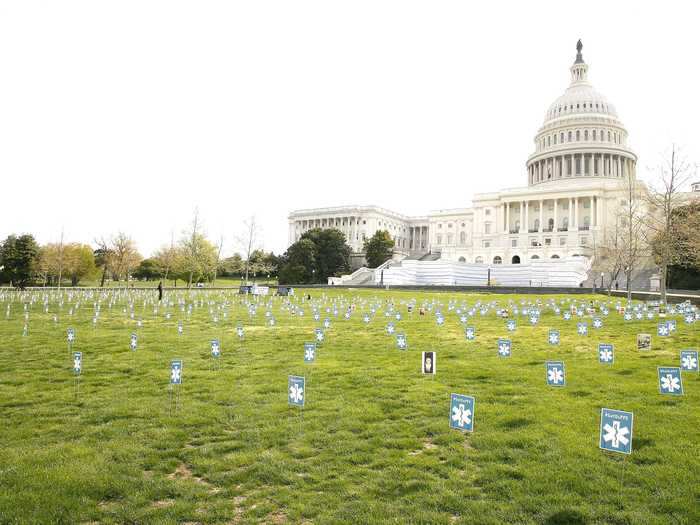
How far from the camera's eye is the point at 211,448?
7.32 meters

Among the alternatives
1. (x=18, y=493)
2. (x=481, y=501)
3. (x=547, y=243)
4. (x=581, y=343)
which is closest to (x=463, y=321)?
(x=581, y=343)

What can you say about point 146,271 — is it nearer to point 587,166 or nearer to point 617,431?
point 587,166

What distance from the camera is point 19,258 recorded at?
2916 inches

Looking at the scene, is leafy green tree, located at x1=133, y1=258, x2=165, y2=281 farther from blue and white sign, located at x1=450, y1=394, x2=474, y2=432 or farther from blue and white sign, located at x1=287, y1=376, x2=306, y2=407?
blue and white sign, located at x1=450, y1=394, x2=474, y2=432

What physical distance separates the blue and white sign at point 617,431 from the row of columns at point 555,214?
3614 inches

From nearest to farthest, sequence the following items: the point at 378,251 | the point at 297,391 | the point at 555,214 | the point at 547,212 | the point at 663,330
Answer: the point at 297,391
the point at 663,330
the point at 555,214
the point at 547,212
the point at 378,251

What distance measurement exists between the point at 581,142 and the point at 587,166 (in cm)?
496

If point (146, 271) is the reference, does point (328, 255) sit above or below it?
above

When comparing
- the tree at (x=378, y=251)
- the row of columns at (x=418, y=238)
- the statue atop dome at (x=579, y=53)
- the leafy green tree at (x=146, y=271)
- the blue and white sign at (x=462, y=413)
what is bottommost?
the blue and white sign at (x=462, y=413)

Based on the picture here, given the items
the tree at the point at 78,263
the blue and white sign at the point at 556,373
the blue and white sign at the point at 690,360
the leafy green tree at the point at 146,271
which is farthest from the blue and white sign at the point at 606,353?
the leafy green tree at the point at 146,271

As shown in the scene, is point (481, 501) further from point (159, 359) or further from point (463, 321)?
point (463, 321)

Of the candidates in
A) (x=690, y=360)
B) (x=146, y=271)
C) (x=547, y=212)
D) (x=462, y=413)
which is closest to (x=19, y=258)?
(x=146, y=271)

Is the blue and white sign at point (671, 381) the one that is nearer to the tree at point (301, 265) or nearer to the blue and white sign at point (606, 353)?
the blue and white sign at point (606, 353)

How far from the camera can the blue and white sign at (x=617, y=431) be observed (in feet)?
20.0
